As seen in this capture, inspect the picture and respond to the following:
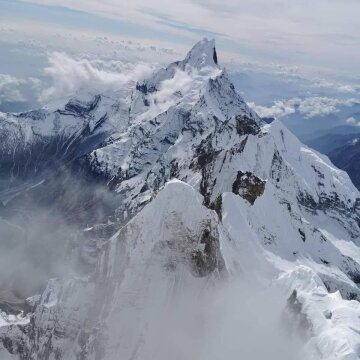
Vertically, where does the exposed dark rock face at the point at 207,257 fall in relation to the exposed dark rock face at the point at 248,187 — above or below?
above

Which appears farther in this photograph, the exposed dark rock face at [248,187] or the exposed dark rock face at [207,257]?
the exposed dark rock face at [248,187]

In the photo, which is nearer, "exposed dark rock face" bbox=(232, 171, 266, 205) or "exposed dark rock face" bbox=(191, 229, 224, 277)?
"exposed dark rock face" bbox=(191, 229, 224, 277)

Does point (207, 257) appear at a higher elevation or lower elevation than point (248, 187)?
higher

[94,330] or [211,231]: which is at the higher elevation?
[211,231]

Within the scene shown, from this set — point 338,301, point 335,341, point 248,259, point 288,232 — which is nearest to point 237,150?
point 288,232

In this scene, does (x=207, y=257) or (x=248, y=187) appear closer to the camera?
(x=207, y=257)

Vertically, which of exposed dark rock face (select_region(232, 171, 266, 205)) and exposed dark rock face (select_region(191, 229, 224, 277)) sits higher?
exposed dark rock face (select_region(191, 229, 224, 277))

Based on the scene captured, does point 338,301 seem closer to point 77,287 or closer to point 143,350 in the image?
point 143,350

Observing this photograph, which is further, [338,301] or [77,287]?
[77,287]
